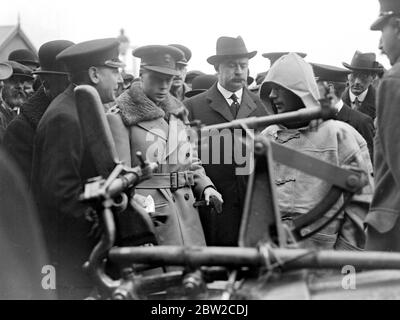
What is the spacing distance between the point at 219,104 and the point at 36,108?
1931 millimetres

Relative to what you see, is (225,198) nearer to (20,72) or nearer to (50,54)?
(50,54)

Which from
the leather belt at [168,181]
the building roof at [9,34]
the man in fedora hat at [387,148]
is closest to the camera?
the man in fedora hat at [387,148]

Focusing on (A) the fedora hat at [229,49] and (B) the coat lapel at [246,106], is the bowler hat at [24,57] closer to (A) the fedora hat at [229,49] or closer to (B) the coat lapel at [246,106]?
(A) the fedora hat at [229,49]

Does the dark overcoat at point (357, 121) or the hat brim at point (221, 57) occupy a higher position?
the hat brim at point (221, 57)

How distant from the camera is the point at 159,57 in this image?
5.00 metres

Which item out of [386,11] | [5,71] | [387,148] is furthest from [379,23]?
[5,71]

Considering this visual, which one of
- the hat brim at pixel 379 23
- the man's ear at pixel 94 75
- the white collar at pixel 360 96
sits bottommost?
the white collar at pixel 360 96

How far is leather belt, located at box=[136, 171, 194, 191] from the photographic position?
14.9ft

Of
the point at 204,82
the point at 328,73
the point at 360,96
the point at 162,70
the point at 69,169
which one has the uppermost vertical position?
the point at 162,70

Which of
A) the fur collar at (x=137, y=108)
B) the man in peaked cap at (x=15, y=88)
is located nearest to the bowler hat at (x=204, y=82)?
the man in peaked cap at (x=15, y=88)

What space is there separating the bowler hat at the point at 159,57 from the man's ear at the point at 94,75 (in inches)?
24.0

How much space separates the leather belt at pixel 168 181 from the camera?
455 centimetres

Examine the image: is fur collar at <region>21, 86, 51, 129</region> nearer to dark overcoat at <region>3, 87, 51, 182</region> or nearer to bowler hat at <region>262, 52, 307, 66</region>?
dark overcoat at <region>3, 87, 51, 182</region>

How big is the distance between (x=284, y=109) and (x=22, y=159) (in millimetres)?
1935
